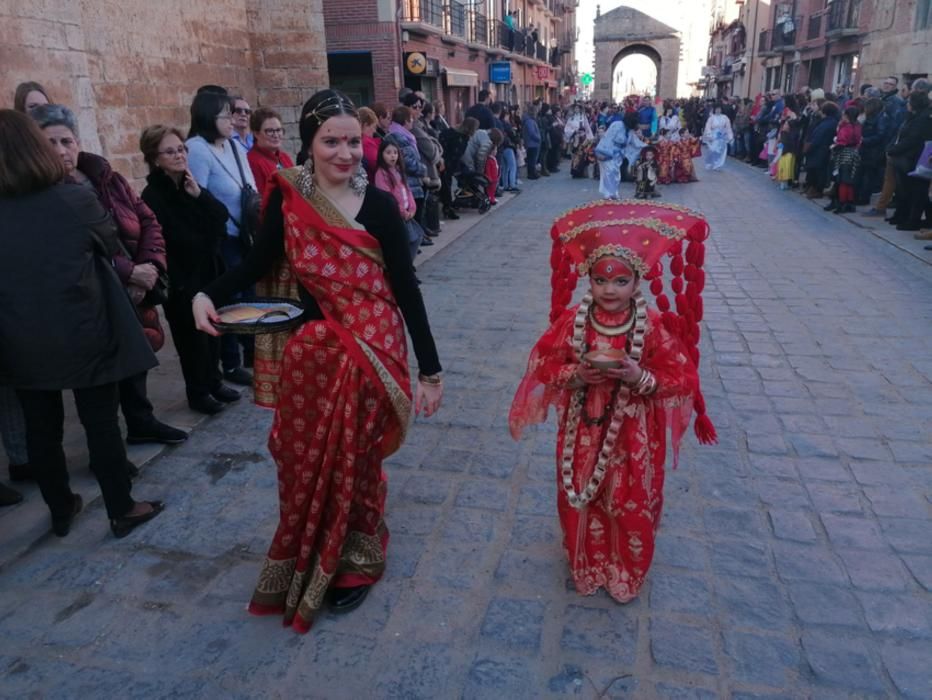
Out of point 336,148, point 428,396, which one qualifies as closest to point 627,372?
point 428,396

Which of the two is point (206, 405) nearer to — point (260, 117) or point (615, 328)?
point (260, 117)

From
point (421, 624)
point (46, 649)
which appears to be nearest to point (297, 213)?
point (421, 624)

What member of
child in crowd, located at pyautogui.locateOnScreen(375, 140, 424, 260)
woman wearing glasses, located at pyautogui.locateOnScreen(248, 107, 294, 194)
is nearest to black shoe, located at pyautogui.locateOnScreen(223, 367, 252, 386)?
woman wearing glasses, located at pyautogui.locateOnScreen(248, 107, 294, 194)

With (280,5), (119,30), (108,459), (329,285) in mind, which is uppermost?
(280,5)

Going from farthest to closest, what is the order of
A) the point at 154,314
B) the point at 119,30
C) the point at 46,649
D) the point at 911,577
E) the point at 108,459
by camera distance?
the point at 119,30 → the point at 154,314 → the point at 108,459 → the point at 911,577 → the point at 46,649

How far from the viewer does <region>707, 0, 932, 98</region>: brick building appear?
16.0 metres

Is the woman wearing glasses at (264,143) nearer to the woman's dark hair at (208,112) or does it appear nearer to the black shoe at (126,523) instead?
the woman's dark hair at (208,112)

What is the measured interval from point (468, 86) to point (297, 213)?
21.8 meters

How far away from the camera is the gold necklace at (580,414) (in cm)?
251

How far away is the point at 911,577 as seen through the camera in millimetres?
2887

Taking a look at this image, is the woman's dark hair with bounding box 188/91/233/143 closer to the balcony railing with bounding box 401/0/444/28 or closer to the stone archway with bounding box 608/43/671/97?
the balcony railing with bounding box 401/0/444/28

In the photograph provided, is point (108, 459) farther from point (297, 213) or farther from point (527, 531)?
point (527, 531)

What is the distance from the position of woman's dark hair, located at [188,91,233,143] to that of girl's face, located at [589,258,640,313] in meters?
3.17

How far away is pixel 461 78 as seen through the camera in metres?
21.5
